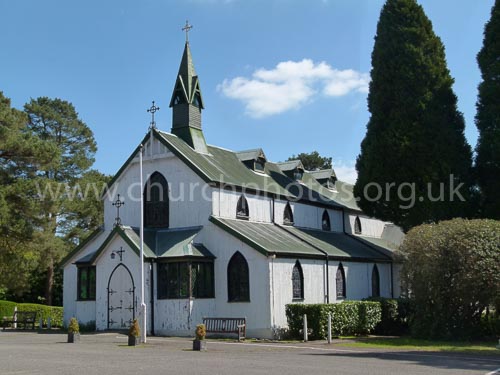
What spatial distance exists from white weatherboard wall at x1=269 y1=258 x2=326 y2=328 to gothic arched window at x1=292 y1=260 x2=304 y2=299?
0.20 m

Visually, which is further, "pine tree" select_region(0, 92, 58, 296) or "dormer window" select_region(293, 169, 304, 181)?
"dormer window" select_region(293, 169, 304, 181)

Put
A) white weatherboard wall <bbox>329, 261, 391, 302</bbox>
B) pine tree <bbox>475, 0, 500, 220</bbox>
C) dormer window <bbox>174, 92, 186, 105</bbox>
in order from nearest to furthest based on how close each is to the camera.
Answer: white weatherboard wall <bbox>329, 261, 391, 302</bbox>, dormer window <bbox>174, 92, 186, 105</bbox>, pine tree <bbox>475, 0, 500, 220</bbox>

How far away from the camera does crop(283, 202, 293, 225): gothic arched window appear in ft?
120

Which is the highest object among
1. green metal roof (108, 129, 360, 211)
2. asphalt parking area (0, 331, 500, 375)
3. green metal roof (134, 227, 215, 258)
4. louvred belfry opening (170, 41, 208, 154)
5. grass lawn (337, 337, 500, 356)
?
louvred belfry opening (170, 41, 208, 154)

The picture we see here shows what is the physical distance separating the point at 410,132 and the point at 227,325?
17732mm

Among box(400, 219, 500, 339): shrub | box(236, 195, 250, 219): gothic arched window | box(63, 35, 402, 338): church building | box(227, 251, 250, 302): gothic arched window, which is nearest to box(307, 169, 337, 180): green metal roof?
box(63, 35, 402, 338): church building

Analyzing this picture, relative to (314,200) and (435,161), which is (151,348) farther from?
(435,161)

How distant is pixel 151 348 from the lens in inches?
865

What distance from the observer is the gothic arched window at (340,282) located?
111 ft

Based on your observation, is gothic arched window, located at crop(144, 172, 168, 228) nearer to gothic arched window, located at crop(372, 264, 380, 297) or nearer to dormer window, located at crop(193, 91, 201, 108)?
dormer window, located at crop(193, 91, 201, 108)

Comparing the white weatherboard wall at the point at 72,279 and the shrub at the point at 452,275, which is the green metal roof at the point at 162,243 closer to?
the white weatherboard wall at the point at 72,279

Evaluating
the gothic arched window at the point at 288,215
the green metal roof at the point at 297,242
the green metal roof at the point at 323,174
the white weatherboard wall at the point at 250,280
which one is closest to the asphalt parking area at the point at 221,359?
the white weatherboard wall at the point at 250,280

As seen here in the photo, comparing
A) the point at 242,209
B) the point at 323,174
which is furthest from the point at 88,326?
the point at 323,174

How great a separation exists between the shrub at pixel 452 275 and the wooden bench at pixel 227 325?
7880 mm
